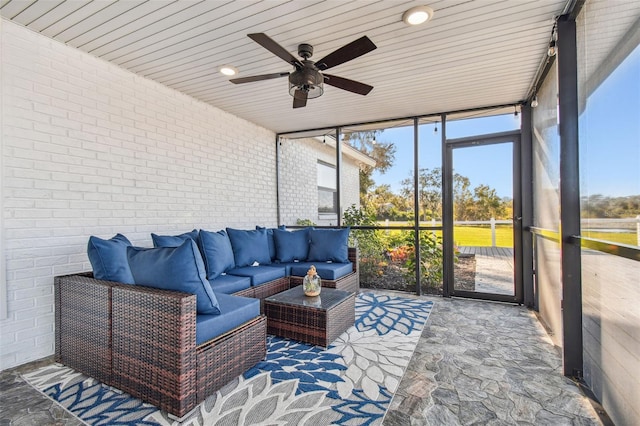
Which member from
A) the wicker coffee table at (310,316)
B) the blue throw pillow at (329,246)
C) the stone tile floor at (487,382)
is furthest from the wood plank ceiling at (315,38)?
the stone tile floor at (487,382)

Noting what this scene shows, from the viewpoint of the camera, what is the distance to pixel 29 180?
2451 millimetres

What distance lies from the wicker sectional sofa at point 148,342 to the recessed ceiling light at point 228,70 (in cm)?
227

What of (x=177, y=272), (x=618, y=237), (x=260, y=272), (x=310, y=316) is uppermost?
(x=618, y=237)

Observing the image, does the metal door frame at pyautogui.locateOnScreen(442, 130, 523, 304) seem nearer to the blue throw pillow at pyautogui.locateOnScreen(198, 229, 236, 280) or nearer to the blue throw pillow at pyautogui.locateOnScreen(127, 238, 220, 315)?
the blue throw pillow at pyautogui.locateOnScreen(198, 229, 236, 280)

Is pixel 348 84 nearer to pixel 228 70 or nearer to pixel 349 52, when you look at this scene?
pixel 349 52

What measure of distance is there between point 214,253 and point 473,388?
269cm

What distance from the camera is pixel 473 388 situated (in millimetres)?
2031

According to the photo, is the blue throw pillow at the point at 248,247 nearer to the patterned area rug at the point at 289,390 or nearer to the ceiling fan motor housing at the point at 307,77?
the patterned area rug at the point at 289,390

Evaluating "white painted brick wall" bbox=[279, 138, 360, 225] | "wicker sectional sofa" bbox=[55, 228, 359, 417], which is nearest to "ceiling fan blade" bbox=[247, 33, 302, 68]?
"wicker sectional sofa" bbox=[55, 228, 359, 417]

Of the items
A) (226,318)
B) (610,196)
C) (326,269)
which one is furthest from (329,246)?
(610,196)

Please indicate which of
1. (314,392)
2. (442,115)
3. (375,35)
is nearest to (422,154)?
(442,115)

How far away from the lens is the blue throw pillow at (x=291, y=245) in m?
4.28

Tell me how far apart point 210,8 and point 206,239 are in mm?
2195

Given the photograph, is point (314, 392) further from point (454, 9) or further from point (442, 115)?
point (442, 115)
